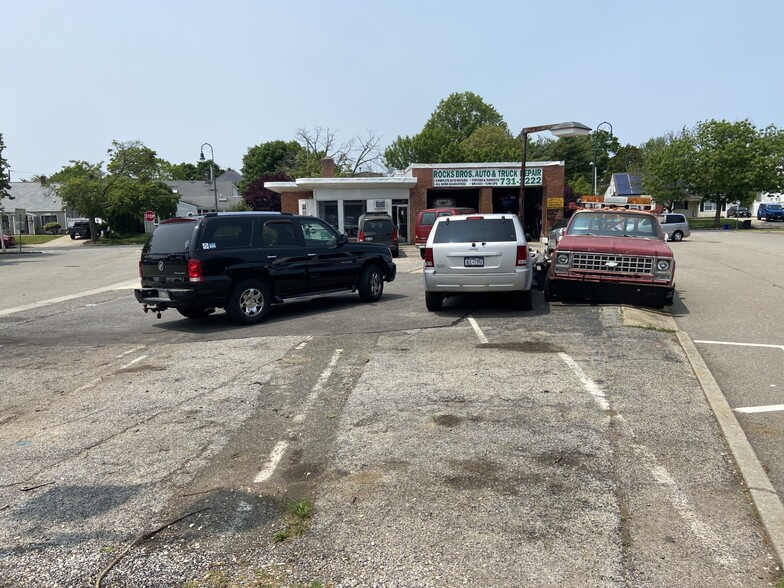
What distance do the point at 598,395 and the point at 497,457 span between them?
5.99ft

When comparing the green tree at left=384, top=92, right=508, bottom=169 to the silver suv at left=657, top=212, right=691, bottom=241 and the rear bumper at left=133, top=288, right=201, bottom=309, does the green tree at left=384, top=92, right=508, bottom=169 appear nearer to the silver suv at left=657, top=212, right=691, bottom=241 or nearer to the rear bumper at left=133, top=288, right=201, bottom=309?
the silver suv at left=657, top=212, right=691, bottom=241

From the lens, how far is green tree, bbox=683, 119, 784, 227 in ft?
176

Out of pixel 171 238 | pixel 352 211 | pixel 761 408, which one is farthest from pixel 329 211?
pixel 761 408

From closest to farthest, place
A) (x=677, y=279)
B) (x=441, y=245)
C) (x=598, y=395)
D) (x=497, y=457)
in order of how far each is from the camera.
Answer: (x=497, y=457) → (x=598, y=395) → (x=441, y=245) → (x=677, y=279)

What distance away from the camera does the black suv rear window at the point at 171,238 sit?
10.2 m

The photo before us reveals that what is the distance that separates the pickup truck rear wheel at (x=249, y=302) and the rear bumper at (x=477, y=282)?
2.76 meters

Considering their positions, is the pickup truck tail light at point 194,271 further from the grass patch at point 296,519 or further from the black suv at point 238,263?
the grass patch at point 296,519

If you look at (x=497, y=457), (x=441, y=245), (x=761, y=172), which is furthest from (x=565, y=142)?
(x=497, y=457)

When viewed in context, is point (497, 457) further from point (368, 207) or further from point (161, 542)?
point (368, 207)

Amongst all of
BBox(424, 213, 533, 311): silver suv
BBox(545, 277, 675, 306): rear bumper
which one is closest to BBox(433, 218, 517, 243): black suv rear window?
BBox(424, 213, 533, 311): silver suv

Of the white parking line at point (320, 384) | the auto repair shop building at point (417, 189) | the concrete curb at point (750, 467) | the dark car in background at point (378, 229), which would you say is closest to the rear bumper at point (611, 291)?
the concrete curb at point (750, 467)

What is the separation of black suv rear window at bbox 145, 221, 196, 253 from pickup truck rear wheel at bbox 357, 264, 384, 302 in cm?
365

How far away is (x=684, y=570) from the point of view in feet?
10.5

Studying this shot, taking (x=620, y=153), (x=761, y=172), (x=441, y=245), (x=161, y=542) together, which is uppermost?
(x=620, y=153)
